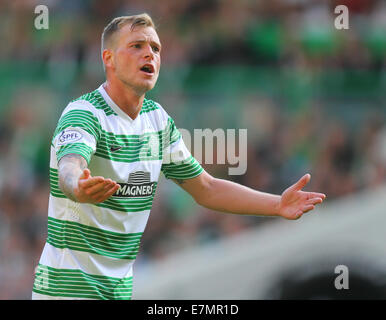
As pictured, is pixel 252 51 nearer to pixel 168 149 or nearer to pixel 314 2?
pixel 314 2

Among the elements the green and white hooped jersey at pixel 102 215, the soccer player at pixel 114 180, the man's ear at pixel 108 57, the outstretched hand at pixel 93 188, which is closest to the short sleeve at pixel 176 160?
the soccer player at pixel 114 180

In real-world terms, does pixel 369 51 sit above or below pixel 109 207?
above

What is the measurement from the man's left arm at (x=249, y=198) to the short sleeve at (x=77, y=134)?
927 millimetres

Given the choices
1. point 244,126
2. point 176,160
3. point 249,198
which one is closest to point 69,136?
point 176,160

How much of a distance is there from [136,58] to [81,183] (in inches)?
45.1

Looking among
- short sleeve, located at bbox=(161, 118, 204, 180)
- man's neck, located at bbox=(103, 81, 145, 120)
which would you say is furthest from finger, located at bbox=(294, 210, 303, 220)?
man's neck, located at bbox=(103, 81, 145, 120)

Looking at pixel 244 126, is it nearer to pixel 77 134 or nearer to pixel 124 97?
pixel 124 97

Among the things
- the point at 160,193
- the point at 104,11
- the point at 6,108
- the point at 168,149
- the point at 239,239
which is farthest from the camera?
the point at 104,11

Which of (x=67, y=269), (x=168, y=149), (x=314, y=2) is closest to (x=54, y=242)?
(x=67, y=269)

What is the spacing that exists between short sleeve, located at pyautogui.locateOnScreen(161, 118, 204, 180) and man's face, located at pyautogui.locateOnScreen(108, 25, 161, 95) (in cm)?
41

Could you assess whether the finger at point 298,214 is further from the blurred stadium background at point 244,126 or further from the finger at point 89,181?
the blurred stadium background at point 244,126

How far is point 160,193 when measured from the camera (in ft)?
32.7

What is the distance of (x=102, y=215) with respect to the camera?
443cm

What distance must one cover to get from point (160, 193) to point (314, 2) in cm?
351
